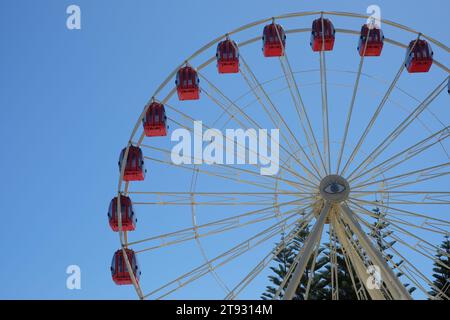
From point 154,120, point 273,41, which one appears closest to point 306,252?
point 154,120

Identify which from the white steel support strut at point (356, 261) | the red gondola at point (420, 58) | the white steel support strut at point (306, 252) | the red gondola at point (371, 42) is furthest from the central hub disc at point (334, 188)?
the red gondola at point (371, 42)

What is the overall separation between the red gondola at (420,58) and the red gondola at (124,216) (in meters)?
7.53

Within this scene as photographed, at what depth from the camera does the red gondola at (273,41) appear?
18406mm

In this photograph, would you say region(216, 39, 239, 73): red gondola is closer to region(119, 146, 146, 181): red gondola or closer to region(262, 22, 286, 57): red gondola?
region(262, 22, 286, 57): red gondola

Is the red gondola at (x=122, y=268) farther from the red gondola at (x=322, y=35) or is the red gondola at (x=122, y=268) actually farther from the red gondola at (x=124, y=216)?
the red gondola at (x=322, y=35)

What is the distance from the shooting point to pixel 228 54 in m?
18.3

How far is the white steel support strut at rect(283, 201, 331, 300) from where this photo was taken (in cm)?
1245

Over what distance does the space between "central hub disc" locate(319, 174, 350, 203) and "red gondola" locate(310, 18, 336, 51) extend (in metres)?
4.27

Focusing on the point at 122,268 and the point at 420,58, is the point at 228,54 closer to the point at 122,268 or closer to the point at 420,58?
the point at 420,58

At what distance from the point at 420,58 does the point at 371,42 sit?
131cm
